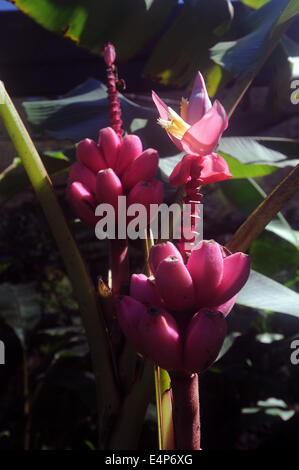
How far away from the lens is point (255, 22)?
762 mm

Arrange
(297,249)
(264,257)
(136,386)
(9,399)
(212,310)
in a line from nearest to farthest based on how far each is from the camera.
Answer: (212,310) < (136,386) < (297,249) < (264,257) < (9,399)

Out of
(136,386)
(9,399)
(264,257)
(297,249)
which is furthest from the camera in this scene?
(9,399)

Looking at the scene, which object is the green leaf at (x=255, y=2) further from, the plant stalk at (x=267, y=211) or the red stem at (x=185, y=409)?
the red stem at (x=185, y=409)

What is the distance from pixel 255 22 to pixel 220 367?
2.34 ft

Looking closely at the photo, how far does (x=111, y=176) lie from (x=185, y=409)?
18 centimetres

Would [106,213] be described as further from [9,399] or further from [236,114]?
[236,114]

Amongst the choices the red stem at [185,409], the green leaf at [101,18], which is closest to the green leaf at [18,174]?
the green leaf at [101,18]

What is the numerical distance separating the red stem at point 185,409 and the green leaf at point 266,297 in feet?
0.36

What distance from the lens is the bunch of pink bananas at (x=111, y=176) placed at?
0.33m

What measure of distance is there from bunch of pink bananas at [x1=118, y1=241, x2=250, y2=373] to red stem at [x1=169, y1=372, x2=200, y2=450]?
0.8 inches

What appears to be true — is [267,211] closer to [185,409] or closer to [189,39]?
[185,409]

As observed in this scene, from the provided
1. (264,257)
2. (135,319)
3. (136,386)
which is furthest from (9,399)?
(135,319)
